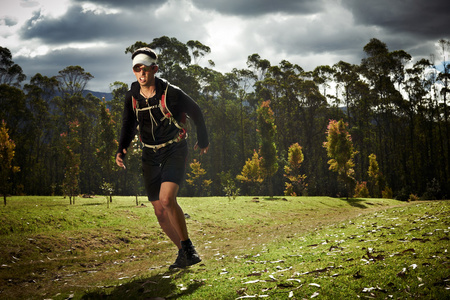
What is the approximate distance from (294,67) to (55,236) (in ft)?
191

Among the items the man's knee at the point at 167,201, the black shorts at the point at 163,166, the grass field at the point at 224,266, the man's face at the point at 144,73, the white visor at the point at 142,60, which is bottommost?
the grass field at the point at 224,266

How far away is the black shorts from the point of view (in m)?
5.80

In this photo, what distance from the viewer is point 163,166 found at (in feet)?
19.4

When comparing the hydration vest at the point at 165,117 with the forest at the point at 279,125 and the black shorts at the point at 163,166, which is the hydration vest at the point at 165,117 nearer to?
the black shorts at the point at 163,166

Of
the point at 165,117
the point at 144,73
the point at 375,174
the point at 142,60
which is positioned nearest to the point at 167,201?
the point at 165,117

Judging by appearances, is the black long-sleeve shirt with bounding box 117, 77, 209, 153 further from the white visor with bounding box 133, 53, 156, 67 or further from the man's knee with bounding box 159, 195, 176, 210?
the man's knee with bounding box 159, 195, 176, 210

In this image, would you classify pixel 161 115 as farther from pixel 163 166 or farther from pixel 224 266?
pixel 224 266

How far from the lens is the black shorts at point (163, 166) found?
5.80 meters

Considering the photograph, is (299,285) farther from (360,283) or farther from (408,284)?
(408,284)

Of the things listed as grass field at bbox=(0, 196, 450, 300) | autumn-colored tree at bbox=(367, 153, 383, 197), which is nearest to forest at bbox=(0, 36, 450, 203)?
autumn-colored tree at bbox=(367, 153, 383, 197)

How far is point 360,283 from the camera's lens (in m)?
4.22

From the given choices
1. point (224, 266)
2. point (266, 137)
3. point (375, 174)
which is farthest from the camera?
point (375, 174)

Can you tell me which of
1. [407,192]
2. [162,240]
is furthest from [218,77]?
[162,240]

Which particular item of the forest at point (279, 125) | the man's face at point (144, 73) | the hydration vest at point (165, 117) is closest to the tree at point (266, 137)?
the forest at point (279, 125)
